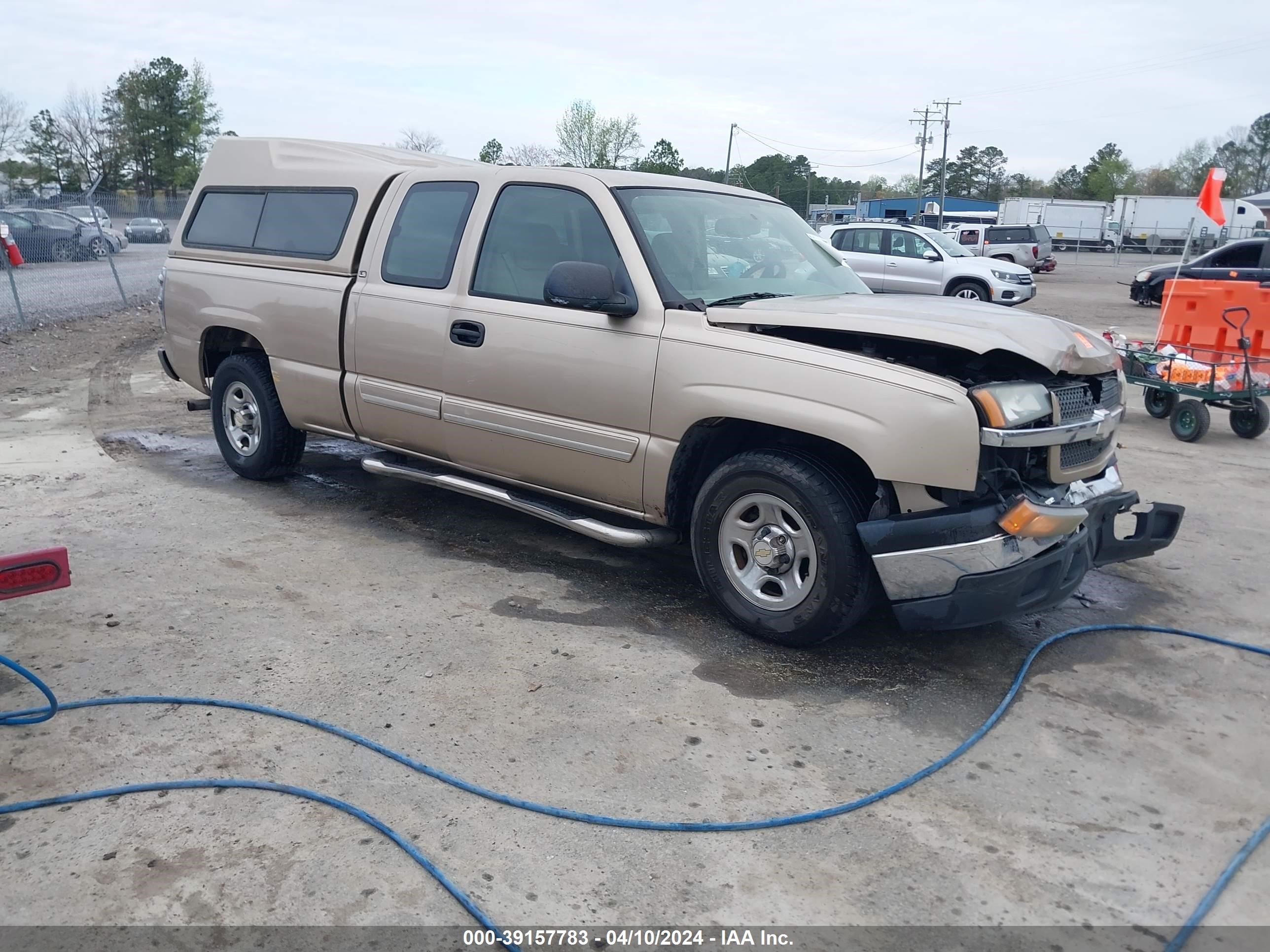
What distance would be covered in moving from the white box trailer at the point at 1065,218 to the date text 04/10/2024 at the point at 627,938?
199ft

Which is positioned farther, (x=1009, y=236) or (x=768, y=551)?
(x=1009, y=236)

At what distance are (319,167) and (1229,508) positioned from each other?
6.19 m

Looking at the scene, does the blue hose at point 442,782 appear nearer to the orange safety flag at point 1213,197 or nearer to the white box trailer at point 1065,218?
the orange safety flag at point 1213,197

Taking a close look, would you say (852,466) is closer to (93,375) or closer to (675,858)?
(675,858)

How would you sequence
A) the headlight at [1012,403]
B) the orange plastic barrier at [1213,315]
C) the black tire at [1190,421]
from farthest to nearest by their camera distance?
the orange plastic barrier at [1213,315], the black tire at [1190,421], the headlight at [1012,403]

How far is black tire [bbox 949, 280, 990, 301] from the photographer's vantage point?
18062 mm

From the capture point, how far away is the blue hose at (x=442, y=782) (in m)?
2.78

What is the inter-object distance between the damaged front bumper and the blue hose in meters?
0.39

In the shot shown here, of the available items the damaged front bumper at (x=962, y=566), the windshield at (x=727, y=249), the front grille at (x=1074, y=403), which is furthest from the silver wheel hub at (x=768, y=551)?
the front grille at (x=1074, y=403)

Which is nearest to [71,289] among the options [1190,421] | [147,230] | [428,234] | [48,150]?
[428,234]

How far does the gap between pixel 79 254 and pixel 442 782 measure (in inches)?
1014

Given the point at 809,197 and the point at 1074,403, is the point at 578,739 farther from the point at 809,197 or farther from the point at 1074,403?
the point at 809,197

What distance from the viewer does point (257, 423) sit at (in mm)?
6469

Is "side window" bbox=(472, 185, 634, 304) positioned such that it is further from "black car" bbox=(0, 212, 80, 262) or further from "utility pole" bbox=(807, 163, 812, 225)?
"utility pole" bbox=(807, 163, 812, 225)
